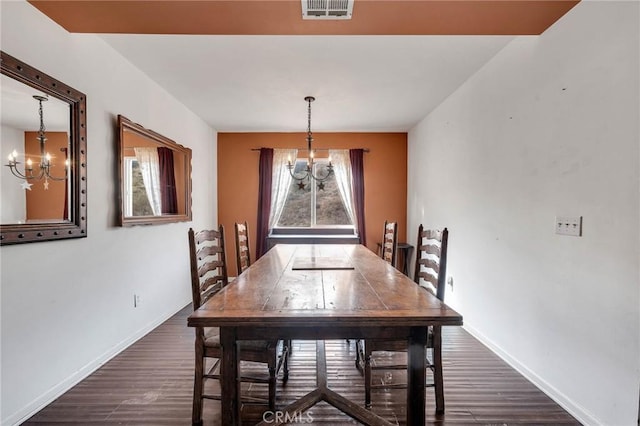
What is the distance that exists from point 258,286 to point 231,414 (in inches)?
20.2

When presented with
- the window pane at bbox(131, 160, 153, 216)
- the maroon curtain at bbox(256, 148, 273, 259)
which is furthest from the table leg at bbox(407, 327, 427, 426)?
the maroon curtain at bbox(256, 148, 273, 259)

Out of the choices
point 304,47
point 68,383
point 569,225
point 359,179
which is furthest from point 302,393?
point 359,179

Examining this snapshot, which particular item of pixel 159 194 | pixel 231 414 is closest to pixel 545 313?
pixel 231 414

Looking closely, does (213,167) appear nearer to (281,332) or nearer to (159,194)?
(159,194)

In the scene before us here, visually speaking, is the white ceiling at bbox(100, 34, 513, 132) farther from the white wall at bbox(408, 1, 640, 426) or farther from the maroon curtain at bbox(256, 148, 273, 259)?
the maroon curtain at bbox(256, 148, 273, 259)

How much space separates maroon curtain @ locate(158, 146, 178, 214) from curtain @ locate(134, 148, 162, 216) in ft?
0.27

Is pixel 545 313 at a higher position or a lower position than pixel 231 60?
lower

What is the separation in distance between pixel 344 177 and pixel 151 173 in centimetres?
277

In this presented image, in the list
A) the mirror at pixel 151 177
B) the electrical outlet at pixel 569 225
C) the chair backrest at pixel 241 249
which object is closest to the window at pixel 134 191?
the mirror at pixel 151 177

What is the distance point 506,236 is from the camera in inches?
92.8

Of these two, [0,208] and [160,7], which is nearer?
[0,208]

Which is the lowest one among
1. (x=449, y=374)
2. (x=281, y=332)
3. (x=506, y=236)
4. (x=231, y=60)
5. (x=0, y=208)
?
(x=449, y=374)

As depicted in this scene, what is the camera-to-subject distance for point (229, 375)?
3.97ft

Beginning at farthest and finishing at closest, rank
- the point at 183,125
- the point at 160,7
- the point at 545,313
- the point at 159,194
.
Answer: the point at 183,125, the point at 159,194, the point at 545,313, the point at 160,7
